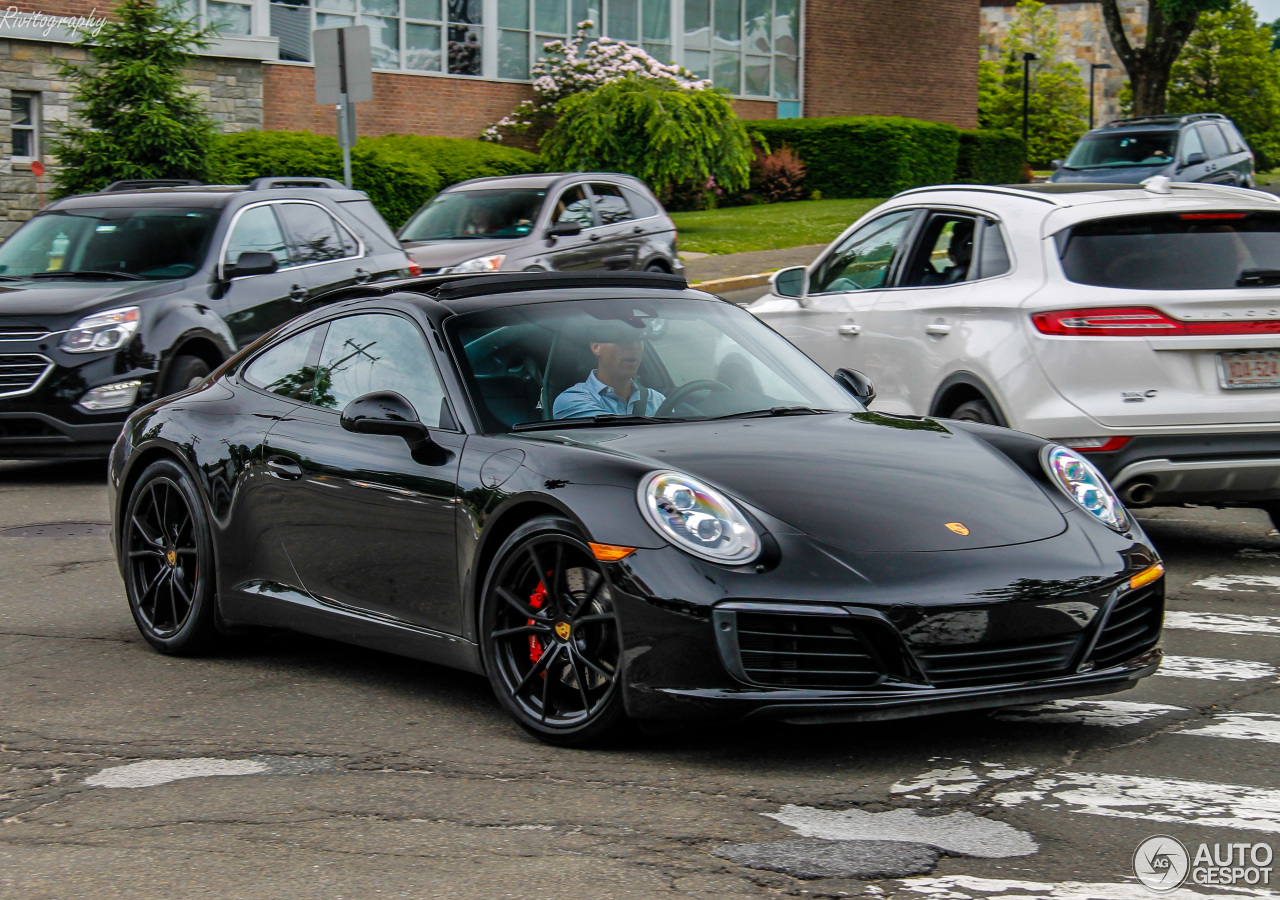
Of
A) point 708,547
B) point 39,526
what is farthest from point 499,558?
point 39,526

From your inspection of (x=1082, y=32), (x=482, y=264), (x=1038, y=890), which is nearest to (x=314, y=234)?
(x=482, y=264)

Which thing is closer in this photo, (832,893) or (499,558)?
(832,893)

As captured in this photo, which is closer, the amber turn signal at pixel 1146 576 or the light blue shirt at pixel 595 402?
the amber turn signal at pixel 1146 576

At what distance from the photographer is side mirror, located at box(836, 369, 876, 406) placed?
6512mm

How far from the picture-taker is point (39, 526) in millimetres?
9672

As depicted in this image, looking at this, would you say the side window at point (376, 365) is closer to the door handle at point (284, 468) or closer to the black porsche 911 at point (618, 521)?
the black porsche 911 at point (618, 521)

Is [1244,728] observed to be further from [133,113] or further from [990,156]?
[990,156]

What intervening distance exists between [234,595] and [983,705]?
9.86 feet

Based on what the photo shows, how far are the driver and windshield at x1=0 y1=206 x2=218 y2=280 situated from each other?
667 centimetres

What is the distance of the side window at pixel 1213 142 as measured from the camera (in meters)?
27.3

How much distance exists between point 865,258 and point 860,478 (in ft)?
15.2

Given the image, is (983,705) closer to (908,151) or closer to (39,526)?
(39,526)

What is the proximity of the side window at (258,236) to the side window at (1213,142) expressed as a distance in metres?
18.8

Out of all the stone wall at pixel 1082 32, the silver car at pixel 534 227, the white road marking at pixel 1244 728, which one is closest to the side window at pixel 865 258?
the white road marking at pixel 1244 728
